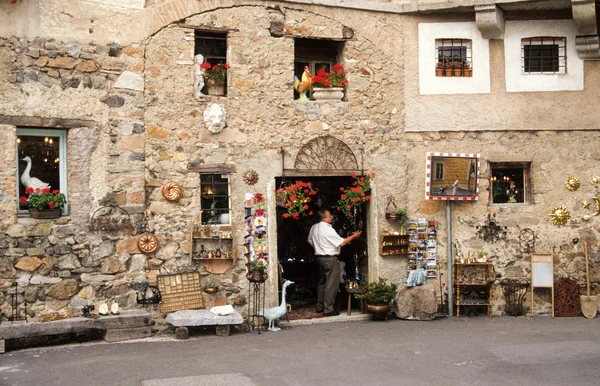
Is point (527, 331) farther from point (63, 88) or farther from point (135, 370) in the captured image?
point (63, 88)

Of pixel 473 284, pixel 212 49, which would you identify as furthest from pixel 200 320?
pixel 473 284

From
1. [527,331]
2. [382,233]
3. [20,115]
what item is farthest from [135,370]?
[527,331]

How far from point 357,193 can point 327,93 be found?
1.64 meters

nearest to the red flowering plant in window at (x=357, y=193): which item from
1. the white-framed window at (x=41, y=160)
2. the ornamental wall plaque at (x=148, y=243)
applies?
the ornamental wall plaque at (x=148, y=243)

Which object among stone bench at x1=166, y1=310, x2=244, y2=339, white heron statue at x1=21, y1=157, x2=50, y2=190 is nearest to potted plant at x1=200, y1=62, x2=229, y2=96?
white heron statue at x1=21, y1=157, x2=50, y2=190

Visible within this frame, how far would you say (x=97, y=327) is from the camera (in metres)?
9.66

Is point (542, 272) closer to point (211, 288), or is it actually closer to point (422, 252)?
point (422, 252)

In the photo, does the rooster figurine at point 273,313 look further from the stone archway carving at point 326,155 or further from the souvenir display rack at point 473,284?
the souvenir display rack at point 473,284

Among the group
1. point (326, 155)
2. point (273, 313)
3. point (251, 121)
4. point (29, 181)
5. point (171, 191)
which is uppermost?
point (251, 121)

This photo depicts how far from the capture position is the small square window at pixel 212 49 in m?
11.2

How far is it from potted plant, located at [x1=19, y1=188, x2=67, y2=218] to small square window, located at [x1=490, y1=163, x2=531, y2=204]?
6796 millimetres

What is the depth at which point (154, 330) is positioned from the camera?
10.4 meters

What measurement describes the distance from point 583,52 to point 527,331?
4.65 meters

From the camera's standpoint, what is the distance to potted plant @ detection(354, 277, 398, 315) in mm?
11297
